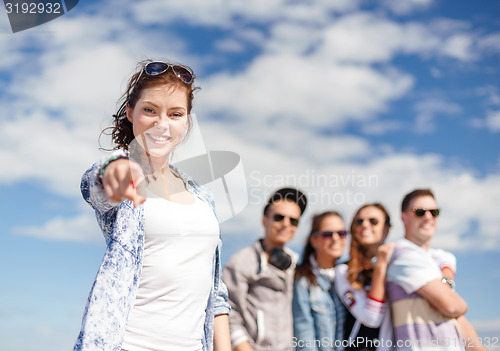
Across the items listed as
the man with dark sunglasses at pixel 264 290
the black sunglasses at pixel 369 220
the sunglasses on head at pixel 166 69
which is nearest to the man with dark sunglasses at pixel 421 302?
the black sunglasses at pixel 369 220

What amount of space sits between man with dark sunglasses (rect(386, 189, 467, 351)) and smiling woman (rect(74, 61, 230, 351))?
250cm

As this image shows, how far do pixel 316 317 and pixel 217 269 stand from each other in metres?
2.76

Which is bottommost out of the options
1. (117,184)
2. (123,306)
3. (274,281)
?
(123,306)

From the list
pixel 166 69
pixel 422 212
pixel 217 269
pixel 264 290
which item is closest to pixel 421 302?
pixel 422 212

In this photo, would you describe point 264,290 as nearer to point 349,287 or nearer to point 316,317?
point 316,317

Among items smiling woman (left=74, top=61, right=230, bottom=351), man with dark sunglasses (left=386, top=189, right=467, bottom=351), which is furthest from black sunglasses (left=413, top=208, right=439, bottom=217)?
smiling woman (left=74, top=61, right=230, bottom=351)

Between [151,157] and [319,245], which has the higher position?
[319,245]

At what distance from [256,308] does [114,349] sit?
2987mm

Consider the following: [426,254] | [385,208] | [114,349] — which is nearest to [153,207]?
[114,349]

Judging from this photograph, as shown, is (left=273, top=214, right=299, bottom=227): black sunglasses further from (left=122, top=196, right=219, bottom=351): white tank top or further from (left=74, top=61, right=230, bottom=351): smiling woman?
(left=122, top=196, right=219, bottom=351): white tank top

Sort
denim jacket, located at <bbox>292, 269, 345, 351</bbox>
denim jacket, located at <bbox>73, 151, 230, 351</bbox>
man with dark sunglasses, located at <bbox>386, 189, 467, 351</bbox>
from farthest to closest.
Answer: denim jacket, located at <bbox>292, 269, 345, 351</bbox>
man with dark sunglasses, located at <bbox>386, 189, 467, 351</bbox>
denim jacket, located at <bbox>73, 151, 230, 351</bbox>

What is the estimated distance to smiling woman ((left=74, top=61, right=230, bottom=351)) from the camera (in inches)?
82.2

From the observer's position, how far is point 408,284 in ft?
15.0

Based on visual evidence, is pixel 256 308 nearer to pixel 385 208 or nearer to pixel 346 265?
pixel 346 265
